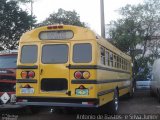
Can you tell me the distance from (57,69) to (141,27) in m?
21.5

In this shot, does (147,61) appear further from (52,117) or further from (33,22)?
(52,117)

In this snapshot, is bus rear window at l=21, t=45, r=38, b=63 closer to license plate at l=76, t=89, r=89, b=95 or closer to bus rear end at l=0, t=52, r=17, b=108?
bus rear end at l=0, t=52, r=17, b=108

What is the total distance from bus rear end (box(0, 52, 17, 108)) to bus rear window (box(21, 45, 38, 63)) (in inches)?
52.9

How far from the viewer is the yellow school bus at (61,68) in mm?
9734

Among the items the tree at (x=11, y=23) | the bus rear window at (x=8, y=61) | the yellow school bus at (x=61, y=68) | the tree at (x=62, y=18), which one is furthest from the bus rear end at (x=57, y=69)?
the tree at (x=62, y=18)

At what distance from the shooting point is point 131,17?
30.5 m

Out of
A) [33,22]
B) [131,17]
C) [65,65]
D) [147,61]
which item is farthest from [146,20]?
[65,65]

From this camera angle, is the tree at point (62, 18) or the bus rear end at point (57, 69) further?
the tree at point (62, 18)

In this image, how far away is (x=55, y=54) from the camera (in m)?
10.2

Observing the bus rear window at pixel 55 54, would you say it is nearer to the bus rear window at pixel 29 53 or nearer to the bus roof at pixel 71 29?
the bus rear window at pixel 29 53

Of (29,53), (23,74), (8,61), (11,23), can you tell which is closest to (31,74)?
(23,74)

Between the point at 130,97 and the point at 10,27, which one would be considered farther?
the point at 10,27

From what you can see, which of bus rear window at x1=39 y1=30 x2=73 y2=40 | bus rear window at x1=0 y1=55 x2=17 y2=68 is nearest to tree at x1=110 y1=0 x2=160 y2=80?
bus rear window at x1=0 y1=55 x2=17 y2=68

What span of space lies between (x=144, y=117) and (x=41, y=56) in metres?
4.02
